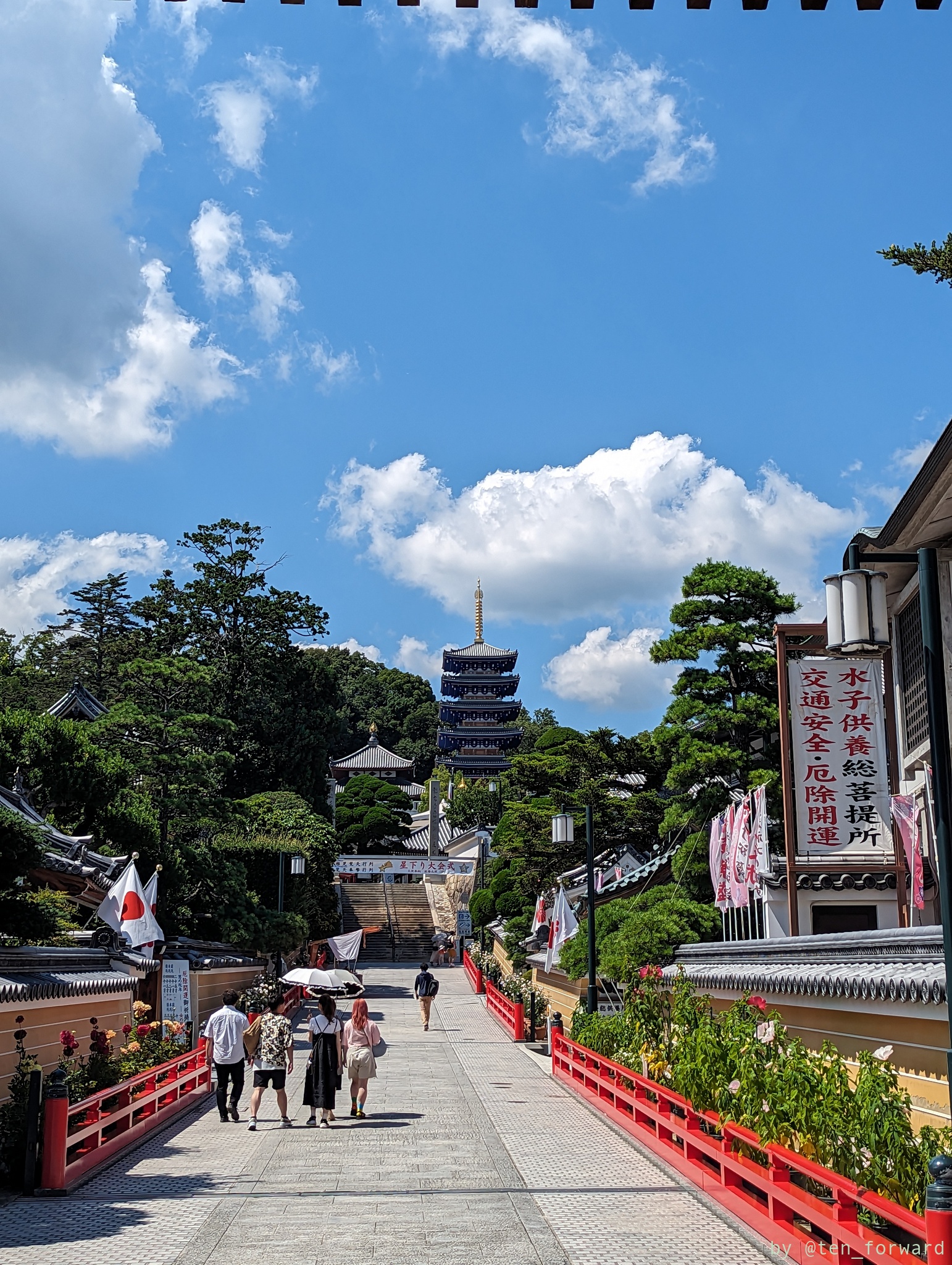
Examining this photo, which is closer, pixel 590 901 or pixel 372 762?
pixel 590 901

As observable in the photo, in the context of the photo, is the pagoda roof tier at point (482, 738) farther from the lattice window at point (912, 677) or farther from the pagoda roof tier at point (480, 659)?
the lattice window at point (912, 677)

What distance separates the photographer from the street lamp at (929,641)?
708 centimetres

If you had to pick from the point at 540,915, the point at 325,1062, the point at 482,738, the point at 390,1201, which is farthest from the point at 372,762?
the point at 390,1201

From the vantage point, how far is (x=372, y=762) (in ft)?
308

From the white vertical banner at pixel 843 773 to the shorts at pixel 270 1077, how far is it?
734 cm

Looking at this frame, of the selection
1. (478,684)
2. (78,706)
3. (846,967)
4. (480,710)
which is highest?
(478,684)

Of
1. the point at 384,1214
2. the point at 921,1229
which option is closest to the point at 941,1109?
the point at 921,1229

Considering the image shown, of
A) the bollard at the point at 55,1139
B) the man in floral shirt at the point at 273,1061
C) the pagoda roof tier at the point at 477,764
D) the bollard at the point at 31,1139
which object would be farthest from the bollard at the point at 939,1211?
the pagoda roof tier at the point at 477,764

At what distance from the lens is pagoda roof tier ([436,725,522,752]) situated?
89.6 metres

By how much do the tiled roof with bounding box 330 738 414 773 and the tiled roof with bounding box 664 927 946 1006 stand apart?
78.6 m

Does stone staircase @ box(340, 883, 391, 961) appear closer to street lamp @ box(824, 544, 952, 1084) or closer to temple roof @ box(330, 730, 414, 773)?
temple roof @ box(330, 730, 414, 773)

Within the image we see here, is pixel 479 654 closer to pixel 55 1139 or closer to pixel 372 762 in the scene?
pixel 372 762

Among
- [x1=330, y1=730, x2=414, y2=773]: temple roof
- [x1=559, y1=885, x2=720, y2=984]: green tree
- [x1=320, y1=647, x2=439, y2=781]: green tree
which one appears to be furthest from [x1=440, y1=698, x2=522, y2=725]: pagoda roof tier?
[x1=559, y1=885, x2=720, y2=984]: green tree

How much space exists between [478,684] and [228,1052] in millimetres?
76094
